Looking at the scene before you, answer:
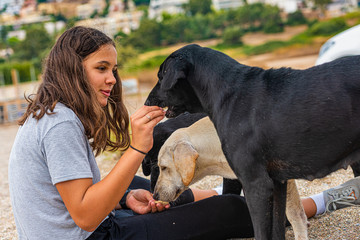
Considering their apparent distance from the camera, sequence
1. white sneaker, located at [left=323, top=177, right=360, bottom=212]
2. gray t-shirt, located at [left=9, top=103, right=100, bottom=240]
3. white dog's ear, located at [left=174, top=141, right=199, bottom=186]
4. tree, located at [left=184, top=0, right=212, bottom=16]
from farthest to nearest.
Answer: tree, located at [left=184, top=0, right=212, bottom=16], white sneaker, located at [left=323, top=177, right=360, bottom=212], white dog's ear, located at [left=174, top=141, right=199, bottom=186], gray t-shirt, located at [left=9, top=103, right=100, bottom=240]

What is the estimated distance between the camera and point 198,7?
56.9 meters

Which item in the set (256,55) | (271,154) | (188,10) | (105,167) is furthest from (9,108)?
(188,10)

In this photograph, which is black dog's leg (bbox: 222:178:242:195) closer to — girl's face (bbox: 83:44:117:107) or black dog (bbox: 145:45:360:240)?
black dog (bbox: 145:45:360:240)

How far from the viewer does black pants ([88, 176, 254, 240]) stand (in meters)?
2.65

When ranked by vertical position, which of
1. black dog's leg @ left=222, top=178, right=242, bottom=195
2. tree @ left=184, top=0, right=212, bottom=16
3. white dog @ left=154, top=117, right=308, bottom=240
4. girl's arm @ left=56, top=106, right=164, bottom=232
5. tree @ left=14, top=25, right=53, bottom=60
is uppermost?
girl's arm @ left=56, top=106, right=164, bottom=232

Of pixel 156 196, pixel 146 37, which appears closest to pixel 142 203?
pixel 156 196

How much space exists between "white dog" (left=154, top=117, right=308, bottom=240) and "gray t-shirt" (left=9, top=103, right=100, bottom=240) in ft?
2.70

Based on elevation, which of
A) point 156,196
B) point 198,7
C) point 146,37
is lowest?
point 146,37

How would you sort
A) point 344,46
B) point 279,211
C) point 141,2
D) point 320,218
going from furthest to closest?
point 141,2 → point 344,46 → point 320,218 → point 279,211

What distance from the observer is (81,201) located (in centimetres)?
216

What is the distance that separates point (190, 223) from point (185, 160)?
459mm

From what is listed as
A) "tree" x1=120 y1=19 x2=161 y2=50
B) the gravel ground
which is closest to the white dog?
the gravel ground

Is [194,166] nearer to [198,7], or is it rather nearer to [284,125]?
[284,125]

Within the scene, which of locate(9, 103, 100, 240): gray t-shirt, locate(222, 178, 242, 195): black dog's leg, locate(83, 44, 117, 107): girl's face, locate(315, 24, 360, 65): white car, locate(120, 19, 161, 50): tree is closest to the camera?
locate(9, 103, 100, 240): gray t-shirt
